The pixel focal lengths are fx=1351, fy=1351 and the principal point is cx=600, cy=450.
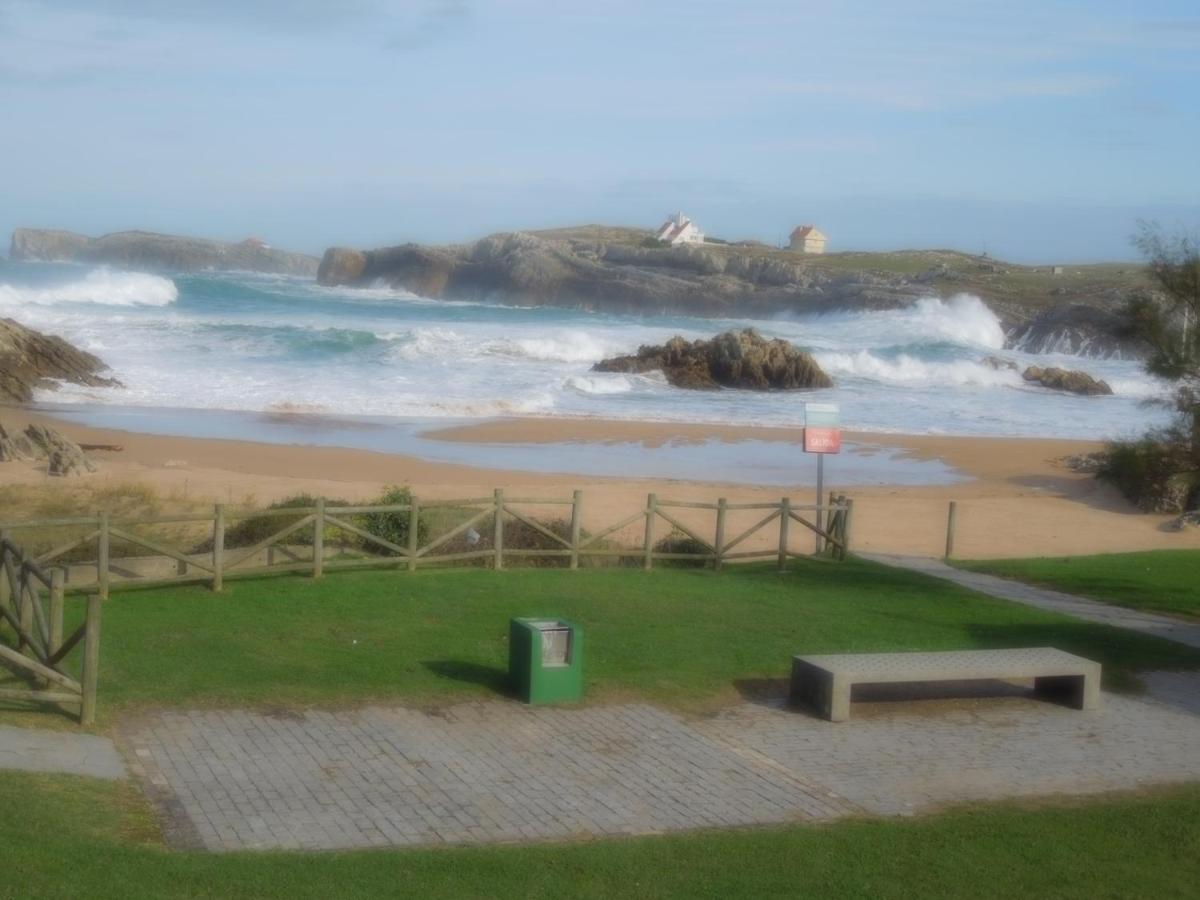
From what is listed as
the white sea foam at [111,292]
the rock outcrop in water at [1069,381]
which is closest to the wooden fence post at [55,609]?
the rock outcrop in water at [1069,381]

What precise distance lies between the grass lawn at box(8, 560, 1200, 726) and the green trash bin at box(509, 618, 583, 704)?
36cm

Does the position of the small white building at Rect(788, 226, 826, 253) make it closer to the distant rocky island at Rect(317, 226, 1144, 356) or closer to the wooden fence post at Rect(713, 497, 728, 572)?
the distant rocky island at Rect(317, 226, 1144, 356)

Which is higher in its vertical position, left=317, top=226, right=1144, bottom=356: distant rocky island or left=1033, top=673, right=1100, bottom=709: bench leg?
left=317, top=226, right=1144, bottom=356: distant rocky island

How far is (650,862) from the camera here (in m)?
8.24

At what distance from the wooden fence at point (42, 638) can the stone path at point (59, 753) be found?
1.02ft

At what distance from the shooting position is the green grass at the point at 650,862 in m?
7.40

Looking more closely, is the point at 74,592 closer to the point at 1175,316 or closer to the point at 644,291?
the point at 1175,316

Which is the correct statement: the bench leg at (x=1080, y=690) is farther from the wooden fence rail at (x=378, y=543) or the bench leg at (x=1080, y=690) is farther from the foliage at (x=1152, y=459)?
the wooden fence rail at (x=378, y=543)

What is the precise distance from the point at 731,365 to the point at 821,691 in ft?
139

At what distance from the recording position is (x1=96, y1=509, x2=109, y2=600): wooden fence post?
14.2m

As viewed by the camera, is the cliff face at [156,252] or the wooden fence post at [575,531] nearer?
the wooden fence post at [575,531]

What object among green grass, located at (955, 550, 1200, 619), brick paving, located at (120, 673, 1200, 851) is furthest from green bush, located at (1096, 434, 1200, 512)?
brick paving, located at (120, 673, 1200, 851)

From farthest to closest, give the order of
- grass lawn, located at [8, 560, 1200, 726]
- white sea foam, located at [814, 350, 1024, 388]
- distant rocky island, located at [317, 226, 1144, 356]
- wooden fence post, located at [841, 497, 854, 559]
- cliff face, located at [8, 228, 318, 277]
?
cliff face, located at [8, 228, 318, 277]
distant rocky island, located at [317, 226, 1144, 356]
white sea foam, located at [814, 350, 1024, 388]
wooden fence post, located at [841, 497, 854, 559]
grass lawn, located at [8, 560, 1200, 726]

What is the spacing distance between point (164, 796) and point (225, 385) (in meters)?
38.1
